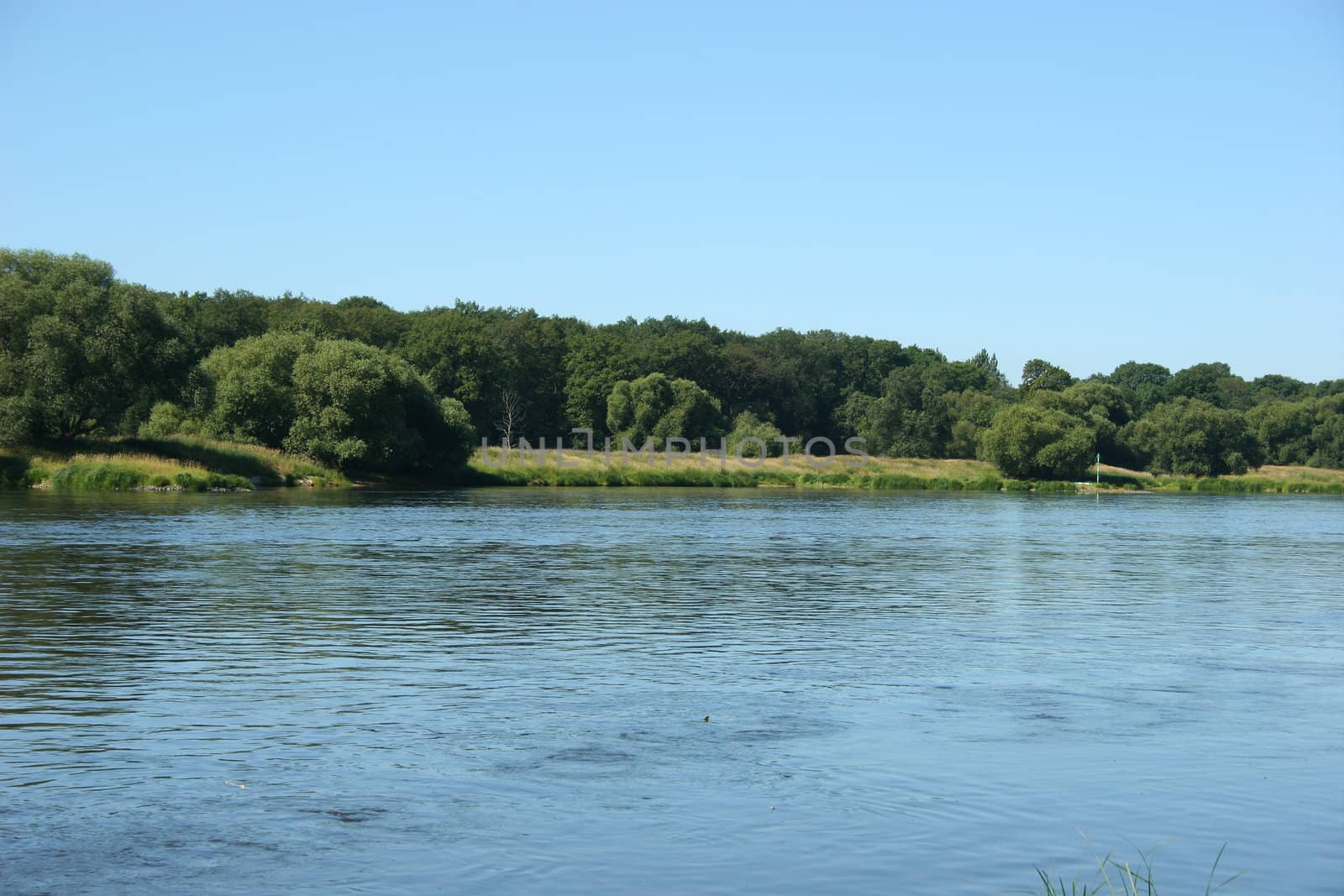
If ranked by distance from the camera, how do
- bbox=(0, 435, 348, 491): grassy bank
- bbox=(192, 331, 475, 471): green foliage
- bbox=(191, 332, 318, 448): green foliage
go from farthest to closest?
1. bbox=(192, 331, 475, 471): green foliage
2. bbox=(191, 332, 318, 448): green foliage
3. bbox=(0, 435, 348, 491): grassy bank

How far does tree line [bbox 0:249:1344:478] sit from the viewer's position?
63.7 meters

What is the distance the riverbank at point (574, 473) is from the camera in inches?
2520

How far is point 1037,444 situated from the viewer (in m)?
105

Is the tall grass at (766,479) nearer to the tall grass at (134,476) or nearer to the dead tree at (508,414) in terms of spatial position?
the tall grass at (134,476)

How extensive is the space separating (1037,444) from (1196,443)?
21513 millimetres

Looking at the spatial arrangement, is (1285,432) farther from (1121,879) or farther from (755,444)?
(1121,879)

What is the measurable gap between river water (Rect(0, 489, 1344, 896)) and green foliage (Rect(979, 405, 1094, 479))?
74.0 meters

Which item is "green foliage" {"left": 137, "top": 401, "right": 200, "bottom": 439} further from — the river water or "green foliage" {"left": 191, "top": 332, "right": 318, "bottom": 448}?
the river water

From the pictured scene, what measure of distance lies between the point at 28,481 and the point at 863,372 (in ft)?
402

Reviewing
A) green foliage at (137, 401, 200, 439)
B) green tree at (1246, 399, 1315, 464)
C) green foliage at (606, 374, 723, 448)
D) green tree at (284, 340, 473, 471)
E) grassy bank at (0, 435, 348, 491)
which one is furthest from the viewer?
green tree at (1246, 399, 1315, 464)

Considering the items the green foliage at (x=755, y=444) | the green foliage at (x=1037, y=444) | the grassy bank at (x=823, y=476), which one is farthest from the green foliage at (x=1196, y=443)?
the green foliage at (x=755, y=444)

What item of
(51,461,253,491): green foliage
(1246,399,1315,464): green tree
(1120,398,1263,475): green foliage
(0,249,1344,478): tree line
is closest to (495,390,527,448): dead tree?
(0,249,1344,478): tree line

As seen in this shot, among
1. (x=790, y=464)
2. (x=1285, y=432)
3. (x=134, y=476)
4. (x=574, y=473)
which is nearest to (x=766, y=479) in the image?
(x=790, y=464)

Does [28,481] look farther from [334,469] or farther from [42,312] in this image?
[334,469]
